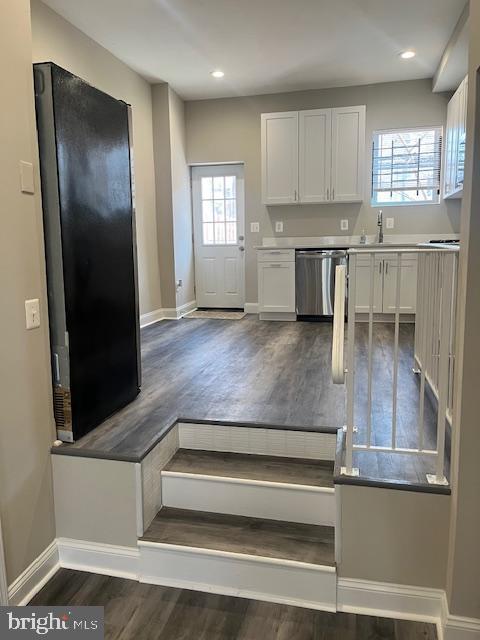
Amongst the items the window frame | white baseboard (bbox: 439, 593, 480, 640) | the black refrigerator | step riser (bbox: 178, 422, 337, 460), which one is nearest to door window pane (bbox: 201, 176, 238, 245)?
the window frame

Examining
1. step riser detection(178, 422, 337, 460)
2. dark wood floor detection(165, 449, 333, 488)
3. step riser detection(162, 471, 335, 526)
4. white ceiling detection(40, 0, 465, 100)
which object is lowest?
step riser detection(162, 471, 335, 526)

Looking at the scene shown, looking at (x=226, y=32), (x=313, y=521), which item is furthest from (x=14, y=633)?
(x=226, y=32)

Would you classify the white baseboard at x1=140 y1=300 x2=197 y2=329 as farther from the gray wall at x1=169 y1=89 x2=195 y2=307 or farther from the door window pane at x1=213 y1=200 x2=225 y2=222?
the door window pane at x1=213 y1=200 x2=225 y2=222

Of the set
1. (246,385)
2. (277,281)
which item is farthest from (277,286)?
(246,385)

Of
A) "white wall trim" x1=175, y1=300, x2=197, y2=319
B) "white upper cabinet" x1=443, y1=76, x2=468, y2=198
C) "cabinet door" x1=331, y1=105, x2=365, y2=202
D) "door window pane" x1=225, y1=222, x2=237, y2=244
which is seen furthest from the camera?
"door window pane" x1=225, y1=222, x2=237, y2=244

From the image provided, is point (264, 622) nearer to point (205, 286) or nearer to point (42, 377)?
point (42, 377)

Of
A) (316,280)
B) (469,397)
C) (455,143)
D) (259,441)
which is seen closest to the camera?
(469,397)

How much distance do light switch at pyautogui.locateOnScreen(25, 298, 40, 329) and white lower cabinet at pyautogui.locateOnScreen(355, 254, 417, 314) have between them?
3.86 metres

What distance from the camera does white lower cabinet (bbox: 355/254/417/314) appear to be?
5.20 metres

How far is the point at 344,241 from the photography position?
6.05 meters

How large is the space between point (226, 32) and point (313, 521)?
419cm

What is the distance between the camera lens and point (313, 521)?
2.12 metres

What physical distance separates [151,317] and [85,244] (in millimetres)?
3541

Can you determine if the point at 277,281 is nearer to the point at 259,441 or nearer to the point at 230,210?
the point at 230,210
